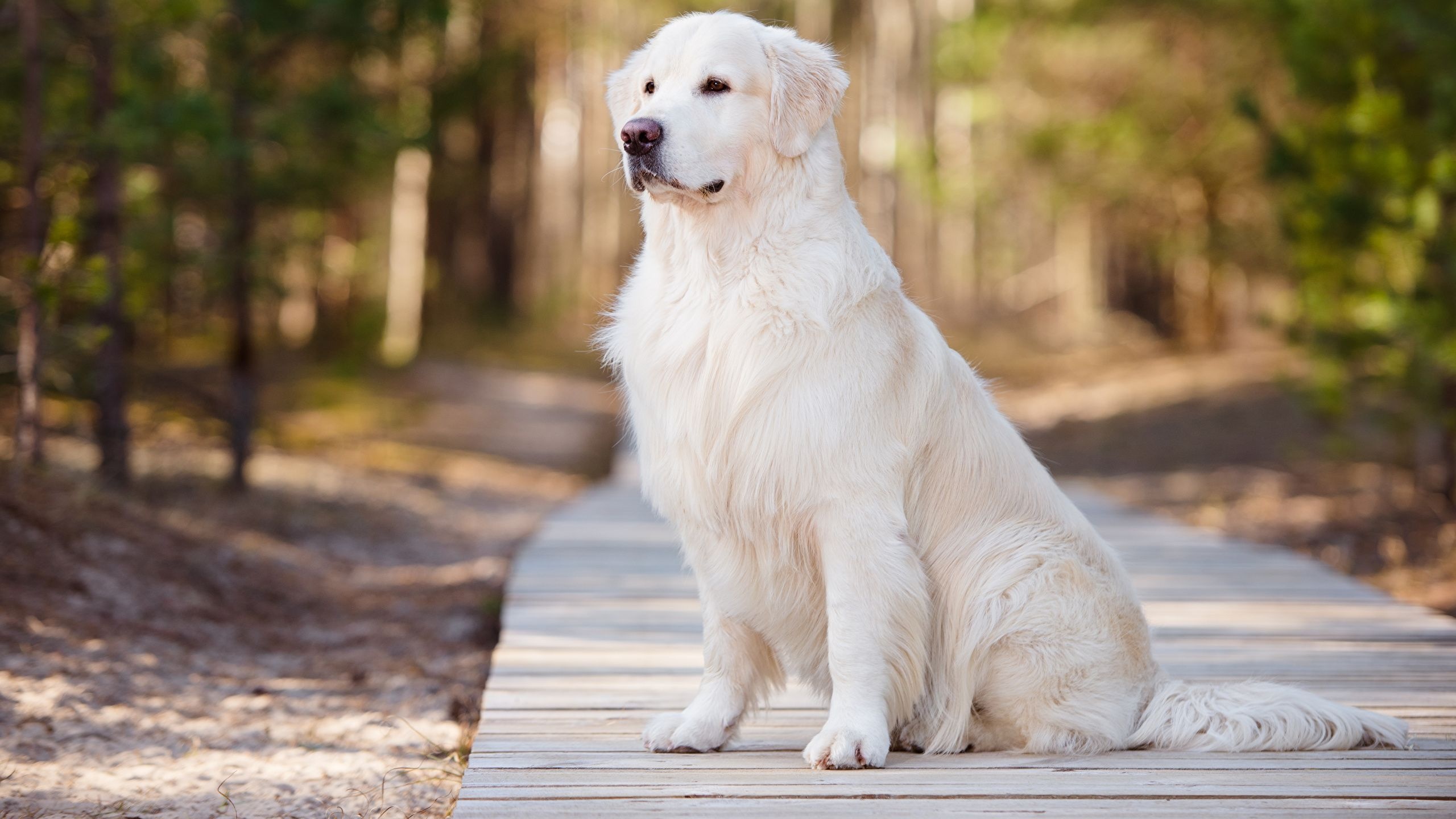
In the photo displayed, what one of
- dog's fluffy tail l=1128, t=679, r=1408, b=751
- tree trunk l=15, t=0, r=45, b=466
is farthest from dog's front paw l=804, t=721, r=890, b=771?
tree trunk l=15, t=0, r=45, b=466

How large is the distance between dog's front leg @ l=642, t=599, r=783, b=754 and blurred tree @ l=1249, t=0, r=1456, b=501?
3.96 metres

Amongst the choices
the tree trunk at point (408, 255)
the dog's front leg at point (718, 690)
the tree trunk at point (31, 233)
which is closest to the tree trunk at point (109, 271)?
the tree trunk at point (31, 233)

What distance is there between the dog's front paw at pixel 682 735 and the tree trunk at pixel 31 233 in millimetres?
3315

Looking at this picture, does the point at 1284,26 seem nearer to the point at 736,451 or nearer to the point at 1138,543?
the point at 1138,543

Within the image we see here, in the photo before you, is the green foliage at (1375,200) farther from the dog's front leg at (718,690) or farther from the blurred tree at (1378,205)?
the dog's front leg at (718,690)

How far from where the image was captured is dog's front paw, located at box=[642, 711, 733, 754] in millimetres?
2836

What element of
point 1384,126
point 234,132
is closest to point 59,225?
point 234,132

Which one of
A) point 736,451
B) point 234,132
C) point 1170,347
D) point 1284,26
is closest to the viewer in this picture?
point 736,451

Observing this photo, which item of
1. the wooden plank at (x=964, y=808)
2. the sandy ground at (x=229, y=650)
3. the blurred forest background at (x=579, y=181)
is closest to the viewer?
the wooden plank at (x=964, y=808)

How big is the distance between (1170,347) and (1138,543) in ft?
37.6

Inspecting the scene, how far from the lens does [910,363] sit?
9.22 feet

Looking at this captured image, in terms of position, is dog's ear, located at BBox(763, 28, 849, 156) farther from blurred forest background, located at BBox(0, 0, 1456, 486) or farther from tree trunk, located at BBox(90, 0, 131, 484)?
tree trunk, located at BBox(90, 0, 131, 484)

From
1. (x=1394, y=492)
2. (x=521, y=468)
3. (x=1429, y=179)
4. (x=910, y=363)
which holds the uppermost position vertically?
(x=1429, y=179)

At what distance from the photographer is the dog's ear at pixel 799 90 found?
9.03ft
